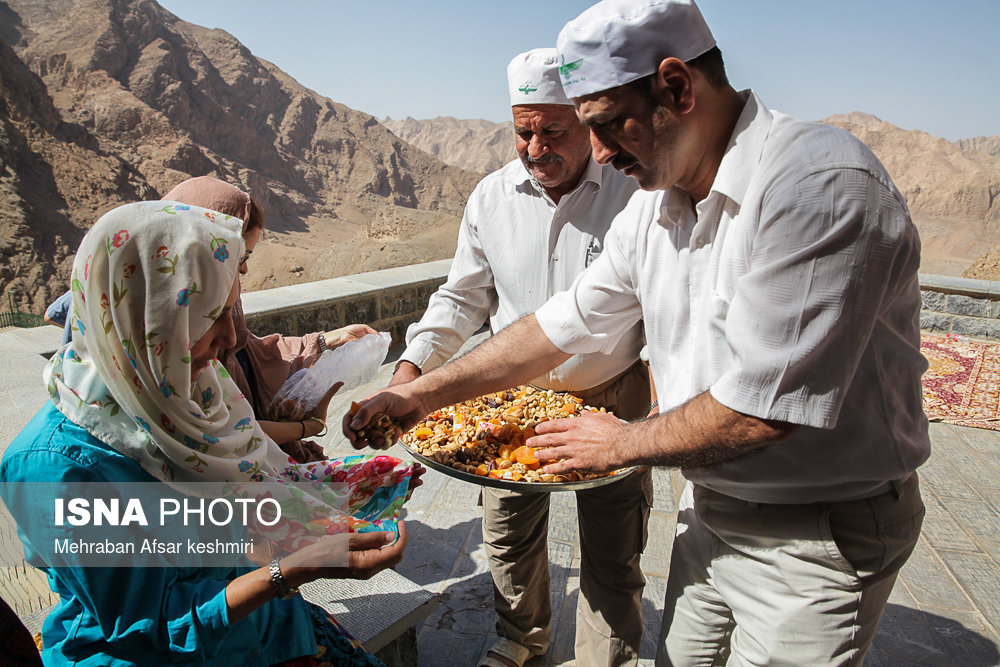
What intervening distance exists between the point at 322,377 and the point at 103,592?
4.36ft

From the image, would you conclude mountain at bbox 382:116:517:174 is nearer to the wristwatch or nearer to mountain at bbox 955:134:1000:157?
mountain at bbox 955:134:1000:157

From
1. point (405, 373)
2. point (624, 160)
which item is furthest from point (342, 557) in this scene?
point (624, 160)

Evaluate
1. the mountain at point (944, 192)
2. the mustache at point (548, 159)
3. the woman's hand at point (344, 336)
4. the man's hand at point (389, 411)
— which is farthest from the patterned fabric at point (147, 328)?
the mountain at point (944, 192)

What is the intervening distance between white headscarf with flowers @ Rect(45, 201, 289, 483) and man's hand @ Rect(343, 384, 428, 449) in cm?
48

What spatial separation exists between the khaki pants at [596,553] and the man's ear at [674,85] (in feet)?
3.80

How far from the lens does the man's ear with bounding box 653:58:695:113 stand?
4.17ft

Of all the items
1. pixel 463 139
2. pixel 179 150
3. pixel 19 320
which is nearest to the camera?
pixel 19 320

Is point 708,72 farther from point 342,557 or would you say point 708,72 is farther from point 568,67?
point 342,557

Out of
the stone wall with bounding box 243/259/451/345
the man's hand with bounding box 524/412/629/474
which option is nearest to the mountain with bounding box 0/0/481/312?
the stone wall with bounding box 243/259/451/345

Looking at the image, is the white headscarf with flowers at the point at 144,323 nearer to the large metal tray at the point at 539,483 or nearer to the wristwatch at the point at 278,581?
the wristwatch at the point at 278,581

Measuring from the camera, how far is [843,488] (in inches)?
52.6

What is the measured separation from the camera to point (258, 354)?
8.29 feet

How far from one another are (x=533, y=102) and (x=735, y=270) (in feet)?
3.84

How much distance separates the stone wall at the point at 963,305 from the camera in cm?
738
